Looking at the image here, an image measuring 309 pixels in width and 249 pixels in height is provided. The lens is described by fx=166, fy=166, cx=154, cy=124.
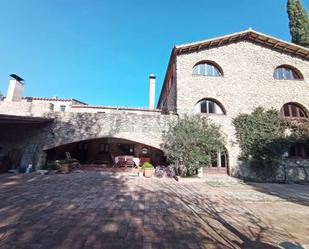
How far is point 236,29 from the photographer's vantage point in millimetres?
11977

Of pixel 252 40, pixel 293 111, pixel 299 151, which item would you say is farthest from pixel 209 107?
pixel 299 151

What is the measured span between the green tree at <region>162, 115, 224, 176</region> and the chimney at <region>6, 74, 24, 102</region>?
13.7m

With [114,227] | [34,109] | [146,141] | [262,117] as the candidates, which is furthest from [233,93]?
[34,109]

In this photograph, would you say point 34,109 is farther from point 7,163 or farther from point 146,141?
point 146,141

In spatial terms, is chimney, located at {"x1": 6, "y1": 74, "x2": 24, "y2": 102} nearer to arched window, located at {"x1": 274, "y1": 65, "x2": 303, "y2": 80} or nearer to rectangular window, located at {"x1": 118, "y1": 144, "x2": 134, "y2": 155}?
rectangular window, located at {"x1": 118, "y1": 144, "x2": 134, "y2": 155}

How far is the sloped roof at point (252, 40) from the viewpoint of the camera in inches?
449

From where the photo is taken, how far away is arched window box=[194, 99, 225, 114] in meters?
11.2

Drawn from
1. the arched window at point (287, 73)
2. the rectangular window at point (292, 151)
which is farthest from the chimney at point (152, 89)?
the rectangular window at point (292, 151)

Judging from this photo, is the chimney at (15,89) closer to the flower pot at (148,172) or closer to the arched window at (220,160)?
the flower pot at (148,172)

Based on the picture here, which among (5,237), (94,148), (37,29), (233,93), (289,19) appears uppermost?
(289,19)

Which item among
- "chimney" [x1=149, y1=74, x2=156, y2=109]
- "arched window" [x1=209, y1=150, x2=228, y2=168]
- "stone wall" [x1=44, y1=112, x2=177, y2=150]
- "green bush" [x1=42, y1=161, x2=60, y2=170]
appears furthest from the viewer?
"chimney" [x1=149, y1=74, x2=156, y2=109]

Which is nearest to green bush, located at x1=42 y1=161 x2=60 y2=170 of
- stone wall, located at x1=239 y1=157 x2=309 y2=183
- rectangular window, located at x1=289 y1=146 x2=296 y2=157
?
stone wall, located at x1=239 y1=157 x2=309 y2=183

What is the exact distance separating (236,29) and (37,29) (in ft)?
42.4

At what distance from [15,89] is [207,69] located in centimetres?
1600
